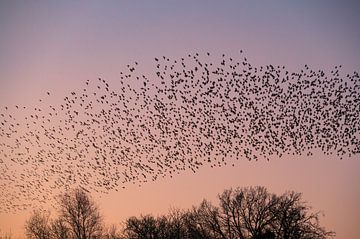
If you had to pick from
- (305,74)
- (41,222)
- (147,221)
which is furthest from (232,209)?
(305,74)

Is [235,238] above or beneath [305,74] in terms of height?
beneath

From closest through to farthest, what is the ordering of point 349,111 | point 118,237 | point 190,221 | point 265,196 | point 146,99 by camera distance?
point 146,99 < point 349,111 < point 265,196 < point 190,221 < point 118,237

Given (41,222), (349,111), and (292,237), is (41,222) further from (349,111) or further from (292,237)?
(349,111)

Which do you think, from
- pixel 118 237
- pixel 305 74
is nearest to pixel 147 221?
pixel 118 237

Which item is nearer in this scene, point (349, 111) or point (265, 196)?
point (349, 111)

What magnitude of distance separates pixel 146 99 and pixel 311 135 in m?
11.2

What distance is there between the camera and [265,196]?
51031 millimetres

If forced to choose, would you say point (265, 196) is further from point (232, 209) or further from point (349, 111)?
point (349, 111)

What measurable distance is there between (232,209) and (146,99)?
97.4 ft

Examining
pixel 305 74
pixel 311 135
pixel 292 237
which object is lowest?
pixel 292 237

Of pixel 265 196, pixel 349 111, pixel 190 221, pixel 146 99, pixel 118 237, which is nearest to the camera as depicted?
pixel 146 99

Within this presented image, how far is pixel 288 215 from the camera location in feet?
158

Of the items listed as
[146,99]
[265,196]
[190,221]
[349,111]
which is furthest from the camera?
[190,221]

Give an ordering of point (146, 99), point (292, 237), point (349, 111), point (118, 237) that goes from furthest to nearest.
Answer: point (118, 237)
point (292, 237)
point (349, 111)
point (146, 99)
